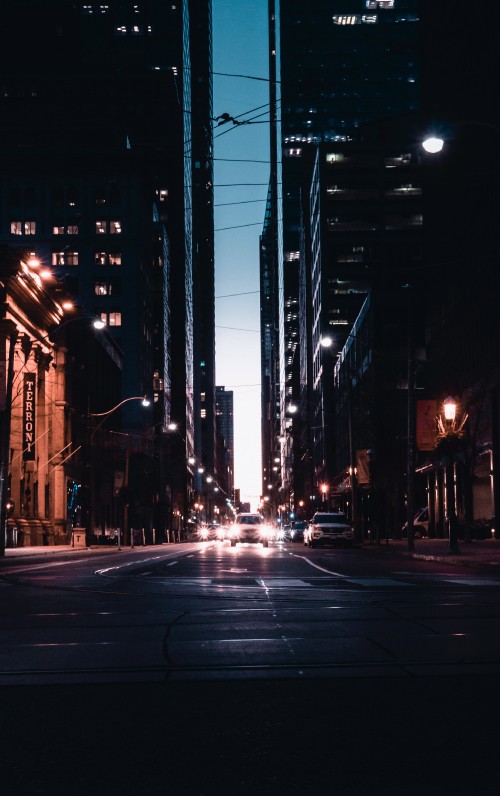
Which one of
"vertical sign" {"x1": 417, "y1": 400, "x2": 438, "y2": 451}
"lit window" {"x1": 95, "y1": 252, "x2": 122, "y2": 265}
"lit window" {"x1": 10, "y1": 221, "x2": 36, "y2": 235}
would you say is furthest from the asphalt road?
"lit window" {"x1": 95, "y1": 252, "x2": 122, "y2": 265}

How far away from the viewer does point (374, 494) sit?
60.4 m

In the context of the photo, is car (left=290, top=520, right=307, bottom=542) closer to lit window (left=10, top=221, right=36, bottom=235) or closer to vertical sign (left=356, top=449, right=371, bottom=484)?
vertical sign (left=356, top=449, right=371, bottom=484)

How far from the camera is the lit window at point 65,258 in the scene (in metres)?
111

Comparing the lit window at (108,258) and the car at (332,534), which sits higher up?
the lit window at (108,258)

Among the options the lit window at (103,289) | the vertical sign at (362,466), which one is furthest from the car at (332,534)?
the lit window at (103,289)

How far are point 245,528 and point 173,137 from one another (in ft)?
371

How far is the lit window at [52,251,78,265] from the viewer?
111069 mm

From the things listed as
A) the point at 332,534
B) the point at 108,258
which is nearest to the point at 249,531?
the point at 332,534

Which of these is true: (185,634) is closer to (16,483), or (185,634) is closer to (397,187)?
(16,483)

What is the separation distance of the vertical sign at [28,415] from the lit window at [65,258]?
54.1m

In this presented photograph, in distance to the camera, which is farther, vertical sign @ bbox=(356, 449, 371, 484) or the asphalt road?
vertical sign @ bbox=(356, 449, 371, 484)

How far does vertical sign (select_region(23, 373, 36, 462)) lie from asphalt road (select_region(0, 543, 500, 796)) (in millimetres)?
43517

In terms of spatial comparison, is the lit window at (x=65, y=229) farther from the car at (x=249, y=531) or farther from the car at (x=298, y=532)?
the car at (x=249, y=531)

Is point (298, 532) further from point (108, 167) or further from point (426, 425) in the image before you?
point (108, 167)
